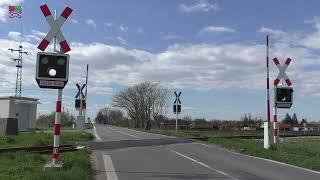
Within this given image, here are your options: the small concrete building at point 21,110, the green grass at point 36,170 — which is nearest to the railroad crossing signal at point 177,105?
the small concrete building at point 21,110

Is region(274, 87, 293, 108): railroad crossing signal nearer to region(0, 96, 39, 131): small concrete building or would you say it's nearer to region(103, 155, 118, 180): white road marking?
region(103, 155, 118, 180): white road marking

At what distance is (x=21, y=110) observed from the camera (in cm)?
6247

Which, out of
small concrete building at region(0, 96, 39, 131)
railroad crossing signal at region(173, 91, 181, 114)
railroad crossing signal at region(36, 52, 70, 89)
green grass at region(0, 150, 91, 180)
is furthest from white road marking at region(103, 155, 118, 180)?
small concrete building at region(0, 96, 39, 131)

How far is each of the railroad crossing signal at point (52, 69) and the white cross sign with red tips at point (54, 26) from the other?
43 centimetres

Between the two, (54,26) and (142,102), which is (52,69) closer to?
(54,26)

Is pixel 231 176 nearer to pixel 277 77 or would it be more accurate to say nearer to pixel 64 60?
pixel 64 60

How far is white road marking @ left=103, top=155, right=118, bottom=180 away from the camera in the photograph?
14.4 m

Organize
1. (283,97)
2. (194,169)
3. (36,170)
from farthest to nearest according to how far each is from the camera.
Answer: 1. (283,97)
2. (194,169)
3. (36,170)

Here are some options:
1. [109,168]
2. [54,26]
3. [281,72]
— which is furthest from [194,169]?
[281,72]

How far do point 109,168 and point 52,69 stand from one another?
182 inches

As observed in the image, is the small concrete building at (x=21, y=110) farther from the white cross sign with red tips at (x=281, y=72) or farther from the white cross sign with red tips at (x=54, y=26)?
the white cross sign with red tips at (x=54, y=26)

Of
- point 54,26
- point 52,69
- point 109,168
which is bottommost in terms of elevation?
point 109,168

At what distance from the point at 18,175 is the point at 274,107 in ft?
45.0

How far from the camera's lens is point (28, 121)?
63.7 meters
